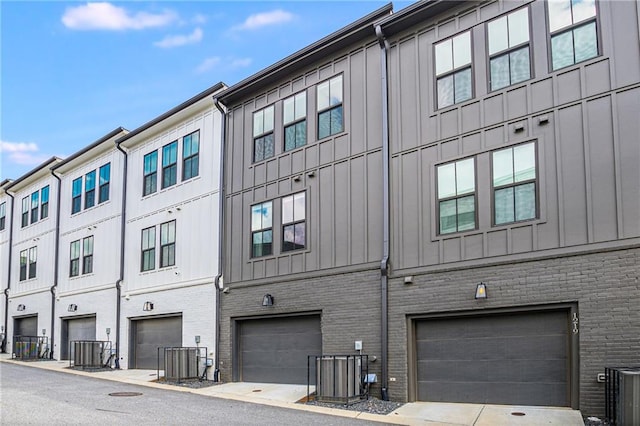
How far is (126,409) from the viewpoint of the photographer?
11.3m

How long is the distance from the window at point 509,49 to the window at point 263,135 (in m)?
6.36

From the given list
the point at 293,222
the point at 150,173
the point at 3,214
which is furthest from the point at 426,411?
the point at 3,214

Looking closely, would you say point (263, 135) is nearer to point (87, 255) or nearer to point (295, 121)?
point (295, 121)

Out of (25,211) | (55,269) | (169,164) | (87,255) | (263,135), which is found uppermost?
(263,135)

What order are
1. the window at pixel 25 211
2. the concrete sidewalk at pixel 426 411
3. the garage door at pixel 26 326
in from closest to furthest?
the concrete sidewalk at pixel 426 411, the garage door at pixel 26 326, the window at pixel 25 211

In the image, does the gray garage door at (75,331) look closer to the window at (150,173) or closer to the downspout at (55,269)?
the downspout at (55,269)

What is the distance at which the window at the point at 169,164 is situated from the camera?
18984 mm

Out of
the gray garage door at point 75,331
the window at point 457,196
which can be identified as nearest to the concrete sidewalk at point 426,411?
the window at point 457,196

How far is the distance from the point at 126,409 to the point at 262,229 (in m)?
5.91

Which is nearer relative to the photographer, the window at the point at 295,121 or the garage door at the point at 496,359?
the garage door at the point at 496,359

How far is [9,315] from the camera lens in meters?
27.0

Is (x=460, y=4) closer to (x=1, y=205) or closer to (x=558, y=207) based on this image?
(x=558, y=207)

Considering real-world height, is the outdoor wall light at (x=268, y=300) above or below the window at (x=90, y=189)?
below

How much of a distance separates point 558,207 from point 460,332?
310 centimetres
